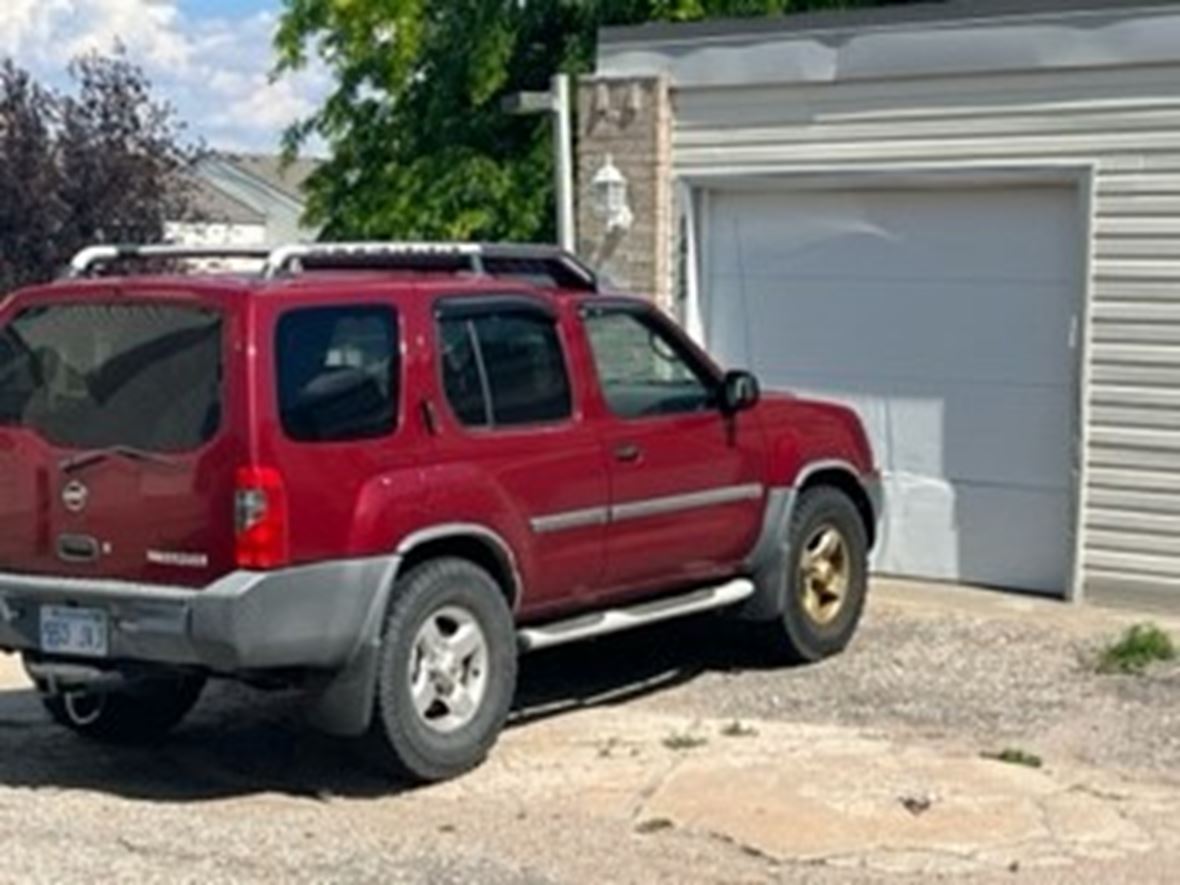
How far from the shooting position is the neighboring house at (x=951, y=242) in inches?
479

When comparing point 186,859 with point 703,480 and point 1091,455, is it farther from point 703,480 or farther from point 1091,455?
point 1091,455

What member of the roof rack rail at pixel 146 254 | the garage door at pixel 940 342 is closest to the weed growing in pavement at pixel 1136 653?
the garage door at pixel 940 342

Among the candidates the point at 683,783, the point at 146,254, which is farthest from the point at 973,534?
the point at 146,254

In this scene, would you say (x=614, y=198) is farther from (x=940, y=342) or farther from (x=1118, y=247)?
(x=1118, y=247)

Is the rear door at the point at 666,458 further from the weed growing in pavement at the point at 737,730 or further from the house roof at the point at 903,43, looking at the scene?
the house roof at the point at 903,43

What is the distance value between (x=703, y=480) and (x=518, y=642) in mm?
1374

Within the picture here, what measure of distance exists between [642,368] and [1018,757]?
8.04 feet

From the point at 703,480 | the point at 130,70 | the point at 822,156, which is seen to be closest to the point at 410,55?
the point at 130,70

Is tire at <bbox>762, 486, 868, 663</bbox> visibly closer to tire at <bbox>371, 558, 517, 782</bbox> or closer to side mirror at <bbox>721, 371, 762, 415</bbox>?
side mirror at <bbox>721, 371, 762, 415</bbox>

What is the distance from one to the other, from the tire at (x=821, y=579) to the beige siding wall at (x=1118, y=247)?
5.98 feet

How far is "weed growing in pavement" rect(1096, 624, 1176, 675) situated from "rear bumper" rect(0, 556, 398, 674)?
13.2 feet

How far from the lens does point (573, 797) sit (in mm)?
8602

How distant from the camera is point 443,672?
8781 mm

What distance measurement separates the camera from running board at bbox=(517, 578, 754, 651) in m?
9.39
